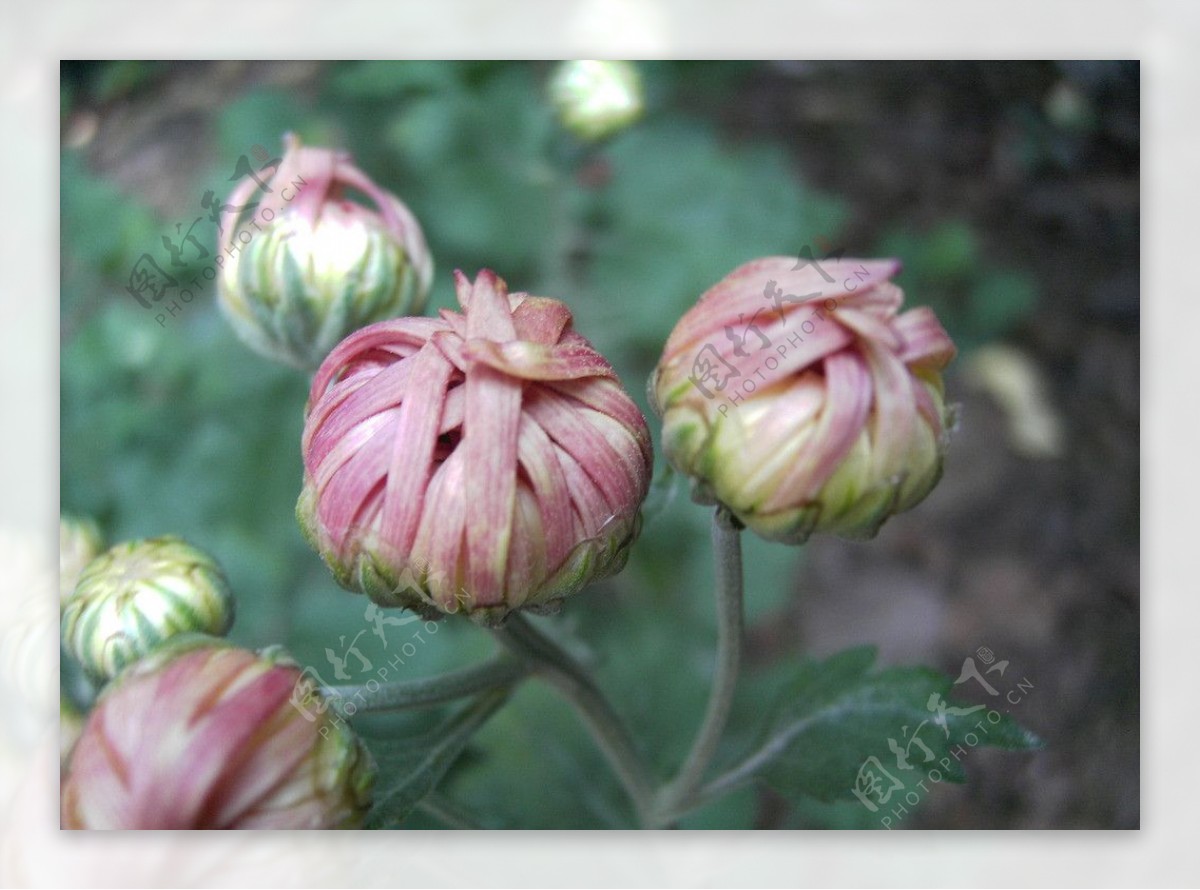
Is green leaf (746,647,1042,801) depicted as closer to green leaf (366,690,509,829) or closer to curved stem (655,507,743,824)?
curved stem (655,507,743,824)

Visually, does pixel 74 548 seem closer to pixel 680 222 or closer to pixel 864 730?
pixel 864 730

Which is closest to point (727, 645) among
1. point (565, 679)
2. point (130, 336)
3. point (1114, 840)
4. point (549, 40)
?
point (565, 679)

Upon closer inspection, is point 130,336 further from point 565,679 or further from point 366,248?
point 565,679

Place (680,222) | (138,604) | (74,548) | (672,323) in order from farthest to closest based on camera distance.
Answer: (680,222), (672,323), (74,548), (138,604)

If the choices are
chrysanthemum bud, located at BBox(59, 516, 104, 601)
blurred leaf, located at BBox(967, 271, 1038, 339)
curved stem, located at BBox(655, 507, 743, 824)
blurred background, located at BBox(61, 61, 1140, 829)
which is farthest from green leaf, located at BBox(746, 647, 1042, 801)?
blurred leaf, located at BBox(967, 271, 1038, 339)

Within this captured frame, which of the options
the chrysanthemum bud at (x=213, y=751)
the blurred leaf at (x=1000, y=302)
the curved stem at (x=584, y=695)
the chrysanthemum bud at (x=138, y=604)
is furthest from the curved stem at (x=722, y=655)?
the blurred leaf at (x=1000, y=302)

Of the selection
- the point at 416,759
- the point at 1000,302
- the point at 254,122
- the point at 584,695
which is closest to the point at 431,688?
the point at 416,759

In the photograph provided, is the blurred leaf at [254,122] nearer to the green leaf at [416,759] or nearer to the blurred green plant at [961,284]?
the green leaf at [416,759]
